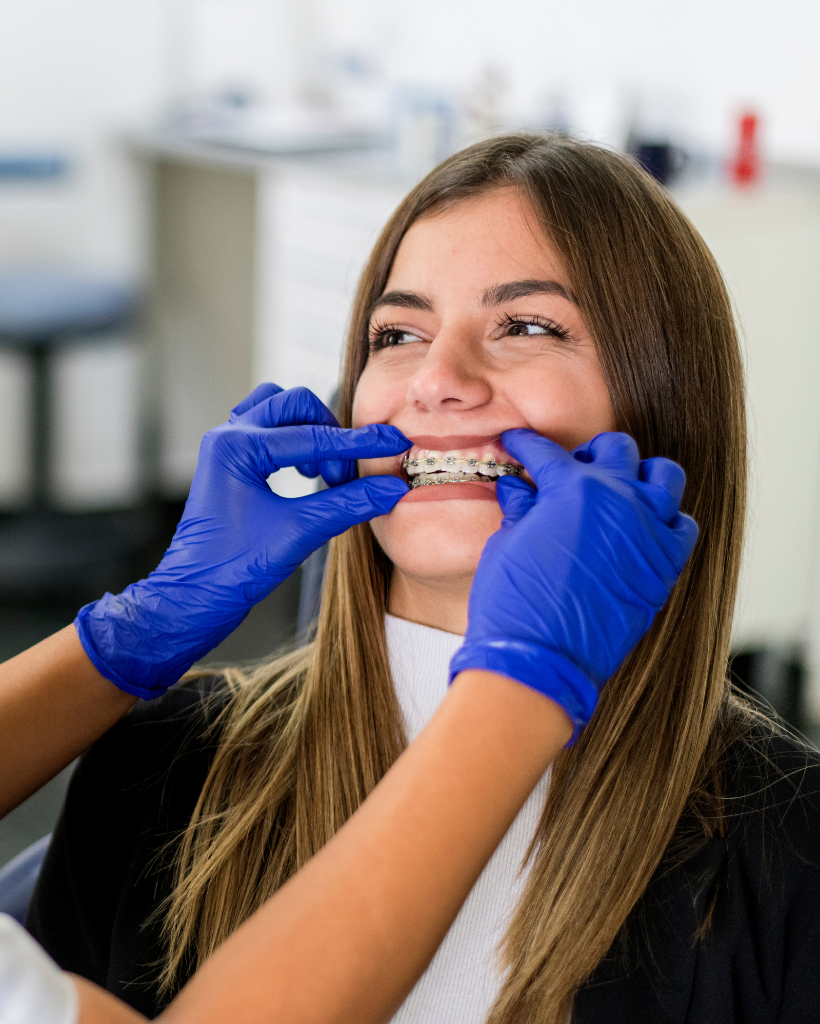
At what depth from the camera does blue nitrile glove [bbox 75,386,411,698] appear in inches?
43.3

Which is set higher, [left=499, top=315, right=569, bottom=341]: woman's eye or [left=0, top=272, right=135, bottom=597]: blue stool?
[left=499, top=315, right=569, bottom=341]: woman's eye

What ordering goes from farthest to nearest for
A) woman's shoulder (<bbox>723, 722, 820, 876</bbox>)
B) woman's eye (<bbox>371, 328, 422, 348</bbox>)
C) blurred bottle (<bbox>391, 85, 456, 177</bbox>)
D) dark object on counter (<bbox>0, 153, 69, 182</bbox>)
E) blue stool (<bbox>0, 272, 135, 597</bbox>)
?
1. dark object on counter (<bbox>0, 153, 69, 182</bbox>)
2. blue stool (<bbox>0, 272, 135, 597</bbox>)
3. blurred bottle (<bbox>391, 85, 456, 177</bbox>)
4. woman's eye (<bbox>371, 328, 422, 348</bbox>)
5. woman's shoulder (<bbox>723, 722, 820, 876</bbox>)

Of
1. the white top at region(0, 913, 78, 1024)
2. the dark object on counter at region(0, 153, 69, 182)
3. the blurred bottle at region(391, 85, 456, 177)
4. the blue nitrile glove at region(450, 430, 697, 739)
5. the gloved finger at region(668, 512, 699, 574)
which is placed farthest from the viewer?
the dark object on counter at region(0, 153, 69, 182)

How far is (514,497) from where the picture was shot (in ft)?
3.29

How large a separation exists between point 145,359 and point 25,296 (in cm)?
84

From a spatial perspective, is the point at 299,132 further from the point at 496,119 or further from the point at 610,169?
the point at 610,169

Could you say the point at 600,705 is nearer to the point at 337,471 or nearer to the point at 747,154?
the point at 337,471

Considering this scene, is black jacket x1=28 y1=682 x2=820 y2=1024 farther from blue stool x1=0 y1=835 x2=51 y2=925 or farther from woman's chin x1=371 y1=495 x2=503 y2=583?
woman's chin x1=371 y1=495 x2=503 y2=583

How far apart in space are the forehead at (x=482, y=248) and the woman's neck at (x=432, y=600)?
0.30 m

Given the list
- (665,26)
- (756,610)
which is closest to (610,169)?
(756,610)

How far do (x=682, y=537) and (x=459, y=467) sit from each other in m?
0.27

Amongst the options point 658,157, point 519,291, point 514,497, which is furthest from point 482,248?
point 658,157

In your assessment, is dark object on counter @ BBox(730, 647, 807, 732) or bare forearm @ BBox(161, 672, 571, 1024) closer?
bare forearm @ BBox(161, 672, 571, 1024)

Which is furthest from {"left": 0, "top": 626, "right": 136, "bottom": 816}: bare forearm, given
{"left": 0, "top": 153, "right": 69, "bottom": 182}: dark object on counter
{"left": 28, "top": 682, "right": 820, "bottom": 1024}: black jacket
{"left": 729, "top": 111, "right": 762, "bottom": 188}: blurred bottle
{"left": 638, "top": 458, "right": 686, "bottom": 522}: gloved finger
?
{"left": 0, "top": 153, "right": 69, "bottom": 182}: dark object on counter
